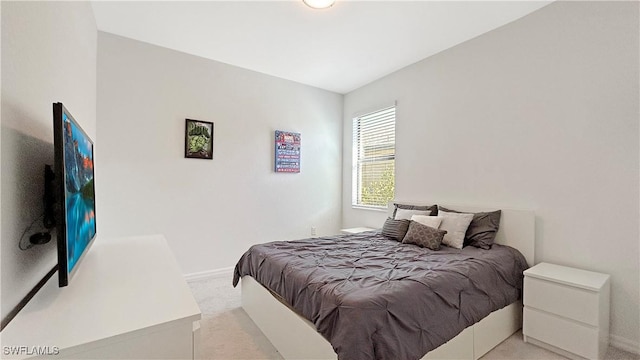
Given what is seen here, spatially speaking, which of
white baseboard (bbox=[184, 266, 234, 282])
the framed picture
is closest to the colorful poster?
the framed picture

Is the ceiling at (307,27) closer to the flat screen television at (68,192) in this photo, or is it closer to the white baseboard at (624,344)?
the flat screen television at (68,192)

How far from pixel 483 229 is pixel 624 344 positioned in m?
1.12

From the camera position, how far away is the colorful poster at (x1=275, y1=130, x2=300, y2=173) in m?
3.95

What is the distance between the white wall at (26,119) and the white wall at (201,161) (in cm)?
148

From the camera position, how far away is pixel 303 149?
4.23 metres

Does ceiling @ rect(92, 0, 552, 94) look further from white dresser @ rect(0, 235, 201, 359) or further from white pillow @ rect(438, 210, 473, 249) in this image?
white dresser @ rect(0, 235, 201, 359)

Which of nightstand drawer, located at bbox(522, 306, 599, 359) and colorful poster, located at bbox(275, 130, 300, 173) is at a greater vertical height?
colorful poster, located at bbox(275, 130, 300, 173)

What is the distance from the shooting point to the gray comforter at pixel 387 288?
1332 mm

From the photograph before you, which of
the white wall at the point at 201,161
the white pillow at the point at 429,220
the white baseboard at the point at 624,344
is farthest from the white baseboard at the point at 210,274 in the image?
the white baseboard at the point at 624,344

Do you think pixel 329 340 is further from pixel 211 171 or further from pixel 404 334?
pixel 211 171

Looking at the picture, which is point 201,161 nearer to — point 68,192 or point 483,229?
point 68,192

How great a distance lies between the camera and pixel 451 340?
5.30ft

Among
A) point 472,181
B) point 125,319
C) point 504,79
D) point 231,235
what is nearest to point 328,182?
point 231,235

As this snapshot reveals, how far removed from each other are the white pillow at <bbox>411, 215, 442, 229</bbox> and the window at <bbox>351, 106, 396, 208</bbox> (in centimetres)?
103
